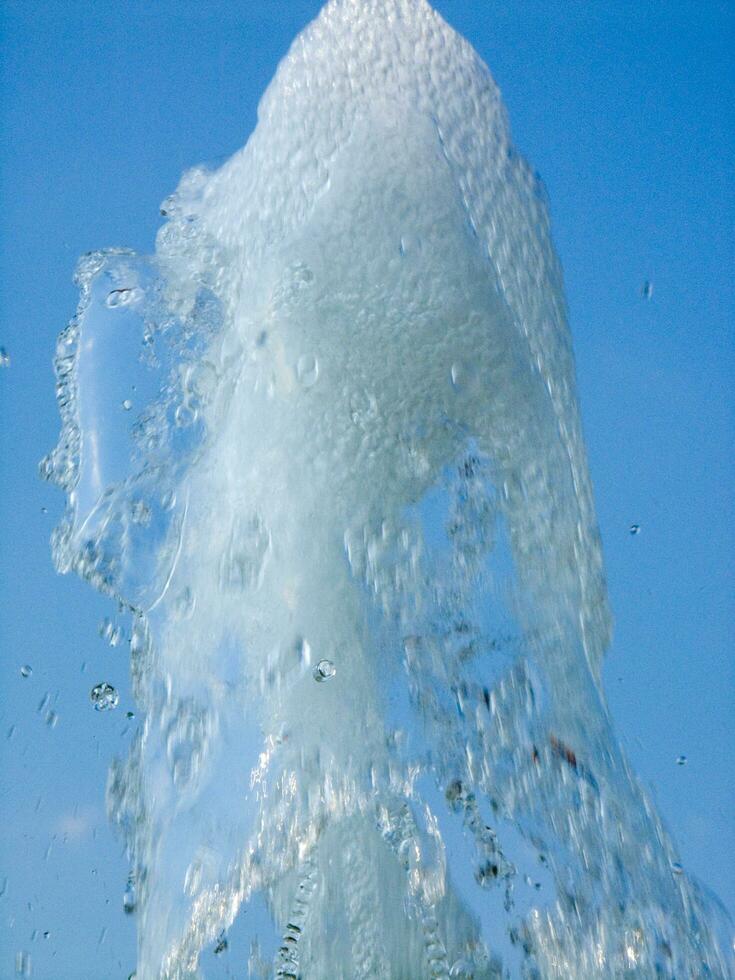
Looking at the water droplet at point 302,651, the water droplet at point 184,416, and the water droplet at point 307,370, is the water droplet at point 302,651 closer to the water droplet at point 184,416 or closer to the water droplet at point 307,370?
the water droplet at point 307,370

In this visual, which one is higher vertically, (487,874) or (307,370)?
(307,370)

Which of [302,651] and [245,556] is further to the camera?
[245,556]

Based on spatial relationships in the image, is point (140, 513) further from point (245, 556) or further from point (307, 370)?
point (307, 370)

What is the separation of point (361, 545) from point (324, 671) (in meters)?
0.36

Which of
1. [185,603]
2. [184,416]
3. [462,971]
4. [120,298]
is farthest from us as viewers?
[120,298]

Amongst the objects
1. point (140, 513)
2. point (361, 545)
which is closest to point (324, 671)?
point (361, 545)

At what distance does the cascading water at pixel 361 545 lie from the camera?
2996 mm

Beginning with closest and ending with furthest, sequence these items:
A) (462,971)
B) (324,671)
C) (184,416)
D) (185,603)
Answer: (462,971) < (324,671) < (185,603) < (184,416)

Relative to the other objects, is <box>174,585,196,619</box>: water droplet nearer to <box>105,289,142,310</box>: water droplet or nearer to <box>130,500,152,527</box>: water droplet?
<box>130,500,152,527</box>: water droplet

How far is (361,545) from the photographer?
331 cm

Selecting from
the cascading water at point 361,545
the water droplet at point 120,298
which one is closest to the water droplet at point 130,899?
the cascading water at point 361,545

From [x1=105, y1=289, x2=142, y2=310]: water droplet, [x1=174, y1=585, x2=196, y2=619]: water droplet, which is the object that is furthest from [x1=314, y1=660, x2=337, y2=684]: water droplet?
[x1=105, y1=289, x2=142, y2=310]: water droplet

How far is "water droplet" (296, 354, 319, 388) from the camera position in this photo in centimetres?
345

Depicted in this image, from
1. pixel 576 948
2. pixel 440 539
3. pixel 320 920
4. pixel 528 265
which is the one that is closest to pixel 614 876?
pixel 576 948
